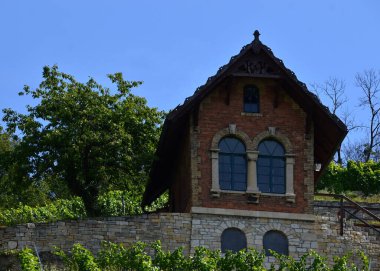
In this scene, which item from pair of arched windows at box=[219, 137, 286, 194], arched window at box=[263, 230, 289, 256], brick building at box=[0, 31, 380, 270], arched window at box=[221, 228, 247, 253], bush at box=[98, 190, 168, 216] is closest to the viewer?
brick building at box=[0, 31, 380, 270]

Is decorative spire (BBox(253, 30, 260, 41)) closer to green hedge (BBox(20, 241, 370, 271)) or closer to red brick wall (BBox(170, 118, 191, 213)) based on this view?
red brick wall (BBox(170, 118, 191, 213))

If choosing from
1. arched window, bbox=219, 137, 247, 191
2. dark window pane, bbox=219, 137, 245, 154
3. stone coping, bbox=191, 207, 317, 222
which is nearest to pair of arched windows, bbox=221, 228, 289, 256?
stone coping, bbox=191, 207, 317, 222

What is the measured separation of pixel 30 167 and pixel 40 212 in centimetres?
1266

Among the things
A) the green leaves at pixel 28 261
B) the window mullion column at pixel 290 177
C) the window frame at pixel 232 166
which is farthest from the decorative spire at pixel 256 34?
the green leaves at pixel 28 261

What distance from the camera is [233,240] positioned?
42.7m

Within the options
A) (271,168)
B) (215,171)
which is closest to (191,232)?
(215,171)

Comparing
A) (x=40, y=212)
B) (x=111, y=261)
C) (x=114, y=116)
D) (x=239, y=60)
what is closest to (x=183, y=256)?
(x=111, y=261)

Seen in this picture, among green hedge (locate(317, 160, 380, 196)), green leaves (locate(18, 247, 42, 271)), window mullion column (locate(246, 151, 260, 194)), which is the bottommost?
green leaves (locate(18, 247, 42, 271))

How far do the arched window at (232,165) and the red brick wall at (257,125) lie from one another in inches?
14.6

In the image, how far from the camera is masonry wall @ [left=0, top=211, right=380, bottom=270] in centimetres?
4181

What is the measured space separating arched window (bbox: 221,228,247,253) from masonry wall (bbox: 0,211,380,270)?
134mm

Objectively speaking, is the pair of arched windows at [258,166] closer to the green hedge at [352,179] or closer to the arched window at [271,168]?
the arched window at [271,168]

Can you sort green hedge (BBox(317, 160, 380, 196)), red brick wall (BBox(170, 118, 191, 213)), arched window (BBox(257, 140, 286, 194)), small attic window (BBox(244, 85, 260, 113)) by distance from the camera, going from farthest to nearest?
green hedge (BBox(317, 160, 380, 196)) < small attic window (BBox(244, 85, 260, 113)) < red brick wall (BBox(170, 118, 191, 213)) < arched window (BBox(257, 140, 286, 194))

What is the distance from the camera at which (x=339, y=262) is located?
39500 millimetres
